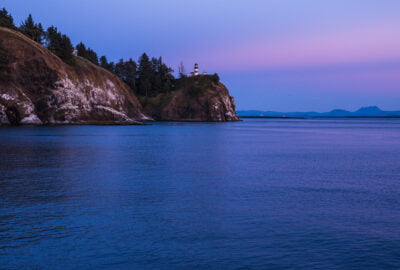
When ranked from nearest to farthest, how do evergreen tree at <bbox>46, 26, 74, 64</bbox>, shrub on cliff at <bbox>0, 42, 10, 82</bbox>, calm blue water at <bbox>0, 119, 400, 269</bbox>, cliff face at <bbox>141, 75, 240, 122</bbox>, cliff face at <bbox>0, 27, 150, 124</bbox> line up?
calm blue water at <bbox>0, 119, 400, 269</bbox>, cliff face at <bbox>0, 27, 150, 124</bbox>, shrub on cliff at <bbox>0, 42, 10, 82</bbox>, evergreen tree at <bbox>46, 26, 74, 64</bbox>, cliff face at <bbox>141, 75, 240, 122</bbox>

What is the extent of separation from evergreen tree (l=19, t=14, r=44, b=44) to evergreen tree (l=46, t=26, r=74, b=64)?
4.99 meters

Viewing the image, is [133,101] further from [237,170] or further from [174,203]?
[174,203]

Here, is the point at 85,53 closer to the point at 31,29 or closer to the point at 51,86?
the point at 31,29

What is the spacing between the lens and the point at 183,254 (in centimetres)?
1283

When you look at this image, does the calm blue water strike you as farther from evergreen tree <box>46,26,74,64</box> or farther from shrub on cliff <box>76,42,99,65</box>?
shrub on cliff <box>76,42,99,65</box>

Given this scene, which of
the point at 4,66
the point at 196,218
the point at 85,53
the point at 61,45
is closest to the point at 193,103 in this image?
the point at 85,53

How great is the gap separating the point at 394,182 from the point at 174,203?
16545mm

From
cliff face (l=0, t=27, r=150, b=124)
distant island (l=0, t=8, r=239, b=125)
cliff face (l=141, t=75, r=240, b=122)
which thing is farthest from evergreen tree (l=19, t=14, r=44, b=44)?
cliff face (l=141, t=75, r=240, b=122)

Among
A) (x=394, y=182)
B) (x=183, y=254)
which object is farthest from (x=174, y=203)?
(x=394, y=182)

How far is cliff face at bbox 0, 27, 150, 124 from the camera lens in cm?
9675

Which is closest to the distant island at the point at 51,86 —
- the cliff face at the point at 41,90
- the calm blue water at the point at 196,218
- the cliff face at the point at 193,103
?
the cliff face at the point at 41,90

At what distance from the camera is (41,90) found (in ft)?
343

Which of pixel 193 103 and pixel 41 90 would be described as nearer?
pixel 41 90

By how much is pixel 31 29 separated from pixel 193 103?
78.9 meters
